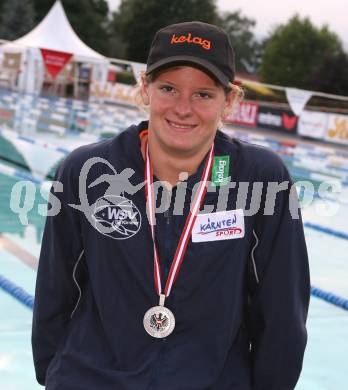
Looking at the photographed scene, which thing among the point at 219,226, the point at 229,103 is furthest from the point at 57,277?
the point at 229,103

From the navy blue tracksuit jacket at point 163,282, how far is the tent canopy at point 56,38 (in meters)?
22.6

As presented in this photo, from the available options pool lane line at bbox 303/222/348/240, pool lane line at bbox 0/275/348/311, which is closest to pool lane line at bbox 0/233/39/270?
pool lane line at bbox 0/275/348/311

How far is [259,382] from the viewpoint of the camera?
6.68 feet

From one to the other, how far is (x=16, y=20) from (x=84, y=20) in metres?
6.90

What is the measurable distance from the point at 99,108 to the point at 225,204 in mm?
23997

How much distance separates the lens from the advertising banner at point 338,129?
1977 cm

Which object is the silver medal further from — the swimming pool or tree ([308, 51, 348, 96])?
tree ([308, 51, 348, 96])

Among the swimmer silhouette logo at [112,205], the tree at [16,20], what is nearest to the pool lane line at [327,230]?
the swimmer silhouette logo at [112,205]

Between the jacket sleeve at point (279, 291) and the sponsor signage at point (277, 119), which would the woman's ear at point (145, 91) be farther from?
the sponsor signage at point (277, 119)

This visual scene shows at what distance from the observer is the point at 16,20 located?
4978 centimetres

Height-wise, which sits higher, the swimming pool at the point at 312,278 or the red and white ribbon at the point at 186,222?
the red and white ribbon at the point at 186,222

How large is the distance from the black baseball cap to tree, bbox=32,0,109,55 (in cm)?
5438

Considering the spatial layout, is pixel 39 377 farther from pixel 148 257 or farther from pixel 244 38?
pixel 244 38

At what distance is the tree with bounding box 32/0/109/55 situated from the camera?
5481 cm
